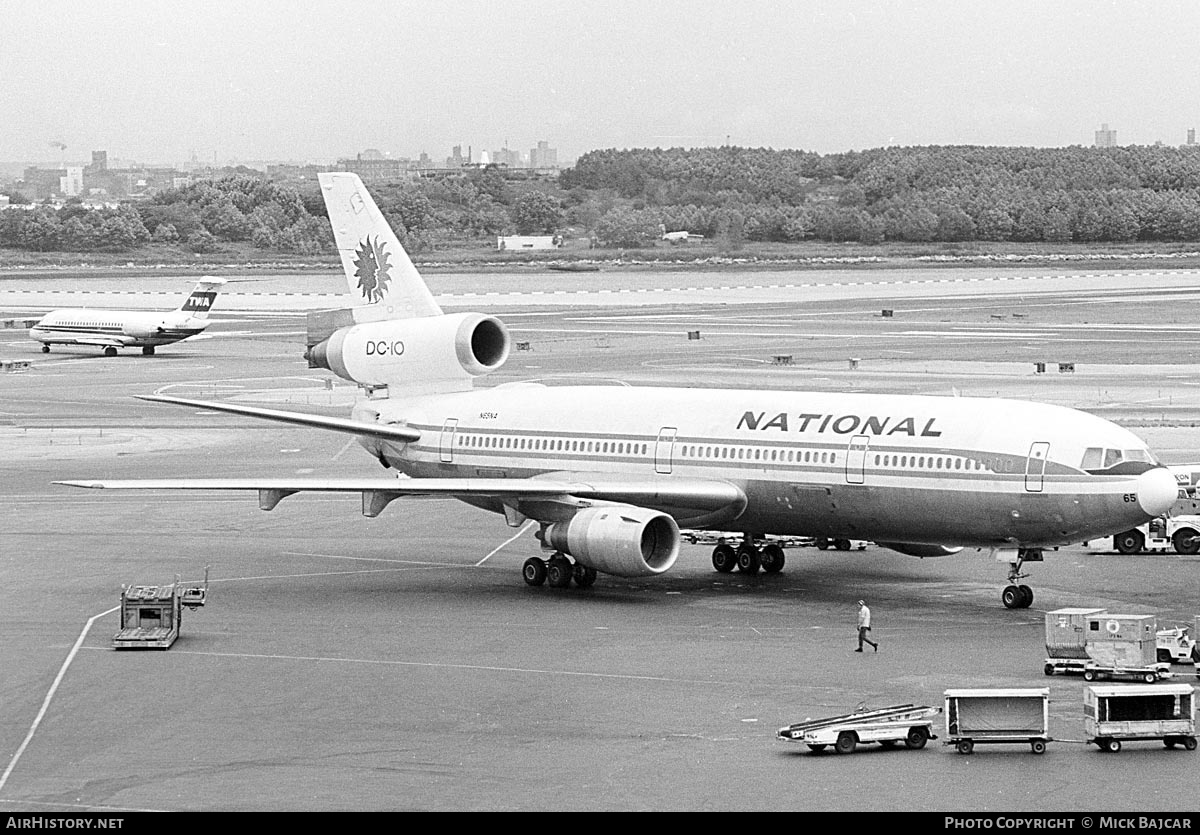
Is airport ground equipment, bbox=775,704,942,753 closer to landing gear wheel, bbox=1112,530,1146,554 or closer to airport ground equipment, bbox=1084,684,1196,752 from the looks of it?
airport ground equipment, bbox=1084,684,1196,752

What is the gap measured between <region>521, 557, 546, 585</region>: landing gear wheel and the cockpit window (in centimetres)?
1176

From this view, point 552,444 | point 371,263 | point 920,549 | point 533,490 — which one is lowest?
point 920,549

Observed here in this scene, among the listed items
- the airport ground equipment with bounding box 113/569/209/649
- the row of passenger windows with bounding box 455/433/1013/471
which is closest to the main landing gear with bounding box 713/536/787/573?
the row of passenger windows with bounding box 455/433/1013/471

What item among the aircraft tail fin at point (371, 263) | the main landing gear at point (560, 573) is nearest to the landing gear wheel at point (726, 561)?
the main landing gear at point (560, 573)

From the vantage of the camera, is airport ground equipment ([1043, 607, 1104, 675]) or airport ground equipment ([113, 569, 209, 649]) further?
airport ground equipment ([113, 569, 209, 649])

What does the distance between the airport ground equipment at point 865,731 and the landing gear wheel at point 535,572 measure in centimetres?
1413

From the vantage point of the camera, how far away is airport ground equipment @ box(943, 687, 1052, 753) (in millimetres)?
24922

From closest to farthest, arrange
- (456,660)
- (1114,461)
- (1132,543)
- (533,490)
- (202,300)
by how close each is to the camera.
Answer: (456,660), (1114,461), (533,490), (1132,543), (202,300)

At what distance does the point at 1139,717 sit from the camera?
82.0ft

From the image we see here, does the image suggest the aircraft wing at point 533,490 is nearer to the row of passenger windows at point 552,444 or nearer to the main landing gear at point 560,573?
the row of passenger windows at point 552,444

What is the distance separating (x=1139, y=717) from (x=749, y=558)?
53.9 feet

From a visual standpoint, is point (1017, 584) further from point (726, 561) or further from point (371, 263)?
point (371, 263)

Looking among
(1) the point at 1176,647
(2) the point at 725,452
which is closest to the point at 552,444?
(2) the point at 725,452

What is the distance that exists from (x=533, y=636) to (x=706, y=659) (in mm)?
3834
